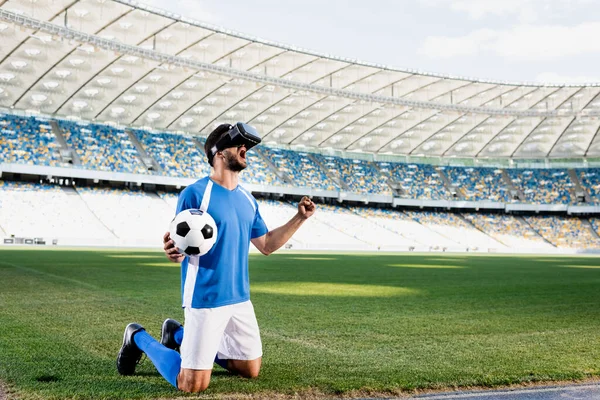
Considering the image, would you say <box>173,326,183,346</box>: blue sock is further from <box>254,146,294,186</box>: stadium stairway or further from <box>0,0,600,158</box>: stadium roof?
<box>254,146,294,186</box>: stadium stairway

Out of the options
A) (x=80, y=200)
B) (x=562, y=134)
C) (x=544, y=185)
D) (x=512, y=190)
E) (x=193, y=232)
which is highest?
(x=562, y=134)

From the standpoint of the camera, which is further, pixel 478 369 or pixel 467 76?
pixel 467 76

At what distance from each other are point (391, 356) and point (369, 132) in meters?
58.5

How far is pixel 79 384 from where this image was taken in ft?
13.9

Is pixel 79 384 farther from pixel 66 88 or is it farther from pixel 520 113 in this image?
pixel 520 113

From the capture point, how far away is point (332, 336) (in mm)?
6707

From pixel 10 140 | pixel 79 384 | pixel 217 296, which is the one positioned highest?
pixel 10 140

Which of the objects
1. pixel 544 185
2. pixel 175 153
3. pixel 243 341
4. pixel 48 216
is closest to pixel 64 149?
pixel 48 216

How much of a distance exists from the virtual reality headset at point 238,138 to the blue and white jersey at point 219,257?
279 millimetres

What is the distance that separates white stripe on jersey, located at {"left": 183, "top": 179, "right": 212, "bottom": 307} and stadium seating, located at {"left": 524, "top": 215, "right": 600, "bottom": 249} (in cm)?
6616

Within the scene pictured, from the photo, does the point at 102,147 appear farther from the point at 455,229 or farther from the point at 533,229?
the point at 533,229

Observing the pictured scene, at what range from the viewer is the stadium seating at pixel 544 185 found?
70.6m

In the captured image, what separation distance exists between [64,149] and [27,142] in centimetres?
306

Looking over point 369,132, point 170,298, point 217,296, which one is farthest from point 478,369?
point 369,132
